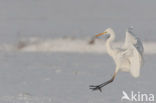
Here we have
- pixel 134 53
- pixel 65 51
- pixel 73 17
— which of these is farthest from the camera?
pixel 73 17

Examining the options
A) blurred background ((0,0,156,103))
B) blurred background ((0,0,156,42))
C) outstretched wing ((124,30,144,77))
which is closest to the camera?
outstretched wing ((124,30,144,77))

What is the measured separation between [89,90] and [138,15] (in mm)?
25149

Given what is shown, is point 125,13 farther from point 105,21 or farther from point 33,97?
point 33,97

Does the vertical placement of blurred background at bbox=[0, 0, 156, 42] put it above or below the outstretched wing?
below

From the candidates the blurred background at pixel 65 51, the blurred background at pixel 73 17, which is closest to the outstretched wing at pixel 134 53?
the blurred background at pixel 65 51

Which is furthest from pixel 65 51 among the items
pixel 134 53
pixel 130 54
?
pixel 134 53

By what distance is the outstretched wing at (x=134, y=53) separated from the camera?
8633mm

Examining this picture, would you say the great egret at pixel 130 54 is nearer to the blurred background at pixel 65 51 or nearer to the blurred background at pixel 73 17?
the blurred background at pixel 65 51

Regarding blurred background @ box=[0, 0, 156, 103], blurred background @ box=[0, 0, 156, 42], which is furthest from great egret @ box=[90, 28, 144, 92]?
blurred background @ box=[0, 0, 156, 42]

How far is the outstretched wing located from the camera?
8633 millimetres

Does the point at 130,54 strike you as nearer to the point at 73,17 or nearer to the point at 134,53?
the point at 134,53

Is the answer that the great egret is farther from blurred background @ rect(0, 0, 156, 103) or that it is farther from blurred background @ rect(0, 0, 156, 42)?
blurred background @ rect(0, 0, 156, 42)

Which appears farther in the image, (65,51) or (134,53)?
(65,51)

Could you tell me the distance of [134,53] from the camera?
343 inches
